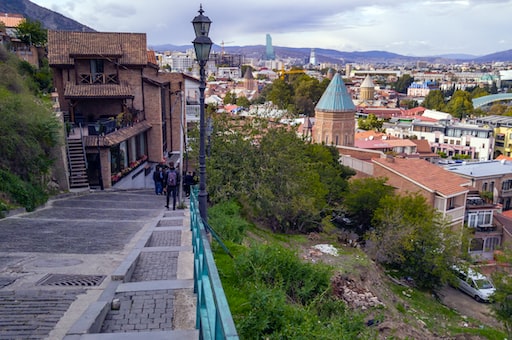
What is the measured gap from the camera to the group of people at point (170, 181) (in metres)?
14.2

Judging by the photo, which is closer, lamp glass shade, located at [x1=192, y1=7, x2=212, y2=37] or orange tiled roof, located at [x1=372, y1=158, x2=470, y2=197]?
lamp glass shade, located at [x1=192, y1=7, x2=212, y2=37]

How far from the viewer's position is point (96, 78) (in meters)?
24.8

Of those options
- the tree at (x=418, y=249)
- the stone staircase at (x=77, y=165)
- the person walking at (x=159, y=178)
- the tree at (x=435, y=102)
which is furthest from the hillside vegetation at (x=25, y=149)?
the tree at (x=435, y=102)

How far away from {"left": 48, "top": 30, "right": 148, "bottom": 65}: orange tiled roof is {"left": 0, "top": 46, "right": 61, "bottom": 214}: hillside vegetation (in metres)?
7.36

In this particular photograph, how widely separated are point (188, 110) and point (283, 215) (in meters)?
20.6

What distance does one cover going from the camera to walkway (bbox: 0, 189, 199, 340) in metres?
5.41

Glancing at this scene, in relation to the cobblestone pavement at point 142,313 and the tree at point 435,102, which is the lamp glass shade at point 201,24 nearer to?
the cobblestone pavement at point 142,313

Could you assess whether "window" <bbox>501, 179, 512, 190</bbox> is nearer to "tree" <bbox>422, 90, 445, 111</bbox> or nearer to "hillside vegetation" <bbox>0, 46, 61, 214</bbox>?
"hillside vegetation" <bbox>0, 46, 61, 214</bbox>

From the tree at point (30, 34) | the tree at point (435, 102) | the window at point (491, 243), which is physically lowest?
the window at point (491, 243)

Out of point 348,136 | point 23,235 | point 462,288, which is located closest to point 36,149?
point 23,235

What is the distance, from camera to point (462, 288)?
2341 centimetres

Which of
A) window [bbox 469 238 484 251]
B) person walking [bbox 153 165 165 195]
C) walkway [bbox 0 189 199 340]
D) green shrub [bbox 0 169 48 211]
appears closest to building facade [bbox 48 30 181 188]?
person walking [bbox 153 165 165 195]

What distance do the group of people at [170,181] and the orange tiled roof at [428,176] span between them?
1853 centimetres

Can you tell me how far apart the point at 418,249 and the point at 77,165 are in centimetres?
1595
